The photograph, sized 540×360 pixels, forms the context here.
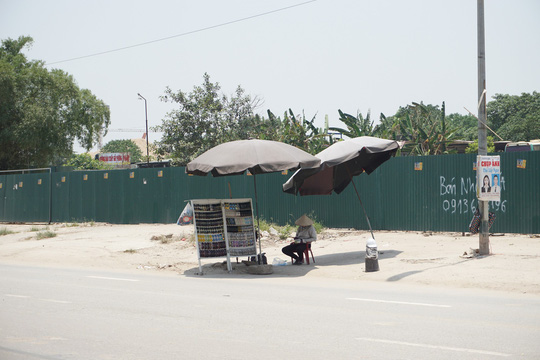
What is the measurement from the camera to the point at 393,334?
6.90 meters

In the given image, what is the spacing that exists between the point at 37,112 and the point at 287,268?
2972 centimetres

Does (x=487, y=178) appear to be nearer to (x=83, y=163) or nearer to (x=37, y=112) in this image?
(x=37, y=112)

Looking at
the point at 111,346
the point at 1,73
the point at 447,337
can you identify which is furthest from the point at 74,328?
the point at 1,73

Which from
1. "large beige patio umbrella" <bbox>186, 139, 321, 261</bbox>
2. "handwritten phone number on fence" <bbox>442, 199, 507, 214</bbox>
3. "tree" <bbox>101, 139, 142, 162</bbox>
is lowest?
"handwritten phone number on fence" <bbox>442, 199, 507, 214</bbox>

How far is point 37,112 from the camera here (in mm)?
39219

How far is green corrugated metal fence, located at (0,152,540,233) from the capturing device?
642 inches

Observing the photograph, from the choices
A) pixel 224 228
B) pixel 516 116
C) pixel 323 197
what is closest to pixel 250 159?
pixel 224 228

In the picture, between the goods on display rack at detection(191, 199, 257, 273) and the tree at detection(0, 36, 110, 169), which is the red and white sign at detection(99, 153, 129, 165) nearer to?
the tree at detection(0, 36, 110, 169)

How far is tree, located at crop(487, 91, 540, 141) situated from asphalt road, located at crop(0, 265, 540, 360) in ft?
228

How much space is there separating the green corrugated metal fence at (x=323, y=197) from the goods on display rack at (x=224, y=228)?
6106mm

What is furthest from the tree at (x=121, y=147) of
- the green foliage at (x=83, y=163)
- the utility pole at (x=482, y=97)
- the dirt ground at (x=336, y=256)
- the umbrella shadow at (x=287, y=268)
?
the utility pole at (x=482, y=97)

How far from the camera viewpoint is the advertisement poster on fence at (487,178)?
503 inches

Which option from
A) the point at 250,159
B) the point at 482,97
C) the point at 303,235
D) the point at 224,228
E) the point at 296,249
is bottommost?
the point at 296,249

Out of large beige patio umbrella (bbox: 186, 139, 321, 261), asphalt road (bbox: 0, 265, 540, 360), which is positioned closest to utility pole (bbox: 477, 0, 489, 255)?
asphalt road (bbox: 0, 265, 540, 360)
